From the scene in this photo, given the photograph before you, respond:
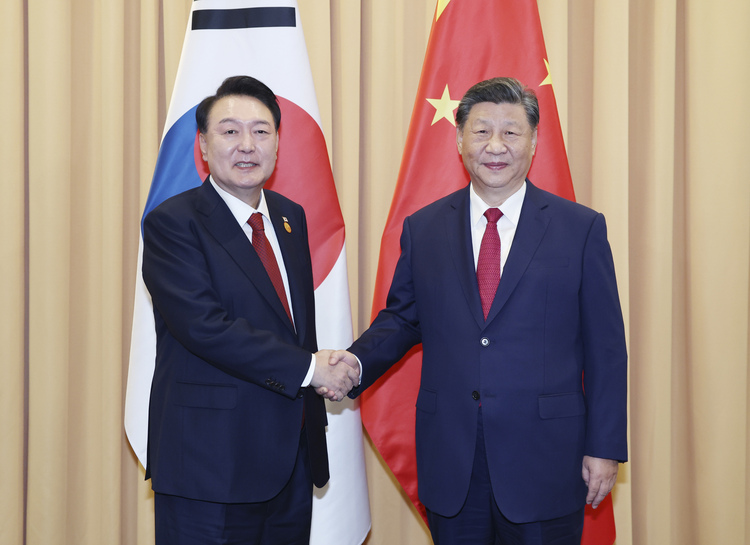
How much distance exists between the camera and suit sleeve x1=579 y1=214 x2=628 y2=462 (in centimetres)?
193

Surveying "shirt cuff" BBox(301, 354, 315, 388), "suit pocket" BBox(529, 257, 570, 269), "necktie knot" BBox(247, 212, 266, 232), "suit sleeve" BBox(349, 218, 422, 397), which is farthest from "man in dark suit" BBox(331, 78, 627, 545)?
"necktie knot" BBox(247, 212, 266, 232)

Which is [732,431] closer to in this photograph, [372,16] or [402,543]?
[402,543]

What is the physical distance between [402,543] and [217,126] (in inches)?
85.5

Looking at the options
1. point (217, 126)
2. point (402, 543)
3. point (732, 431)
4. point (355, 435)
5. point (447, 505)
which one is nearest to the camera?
point (447, 505)

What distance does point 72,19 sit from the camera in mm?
3070

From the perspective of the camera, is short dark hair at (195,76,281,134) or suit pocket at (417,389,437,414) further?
short dark hair at (195,76,281,134)

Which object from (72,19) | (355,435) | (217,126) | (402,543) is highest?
(72,19)

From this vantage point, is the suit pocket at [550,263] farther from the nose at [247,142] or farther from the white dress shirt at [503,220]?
the nose at [247,142]

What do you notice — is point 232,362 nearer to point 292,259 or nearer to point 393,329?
point 292,259

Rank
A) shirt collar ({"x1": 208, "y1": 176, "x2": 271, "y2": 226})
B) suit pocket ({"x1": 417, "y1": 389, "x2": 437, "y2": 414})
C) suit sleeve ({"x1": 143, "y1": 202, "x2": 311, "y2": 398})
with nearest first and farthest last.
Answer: suit sleeve ({"x1": 143, "y1": 202, "x2": 311, "y2": 398}) → suit pocket ({"x1": 417, "y1": 389, "x2": 437, "y2": 414}) → shirt collar ({"x1": 208, "y1": 176, "x2": 271, "y2": 226})

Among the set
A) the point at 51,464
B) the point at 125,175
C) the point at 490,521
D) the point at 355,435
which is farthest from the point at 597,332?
→ the point at 51,464

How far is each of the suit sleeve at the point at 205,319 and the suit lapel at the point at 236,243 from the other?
0.05 metres

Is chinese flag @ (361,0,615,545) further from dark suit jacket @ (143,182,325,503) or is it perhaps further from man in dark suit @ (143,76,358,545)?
dark suit jacket @ (143,182,325,503)

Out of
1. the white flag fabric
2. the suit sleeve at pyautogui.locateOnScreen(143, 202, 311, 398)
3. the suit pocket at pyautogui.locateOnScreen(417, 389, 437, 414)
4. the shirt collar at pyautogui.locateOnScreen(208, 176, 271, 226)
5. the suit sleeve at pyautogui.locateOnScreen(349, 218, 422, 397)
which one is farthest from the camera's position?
the white flag fabric
